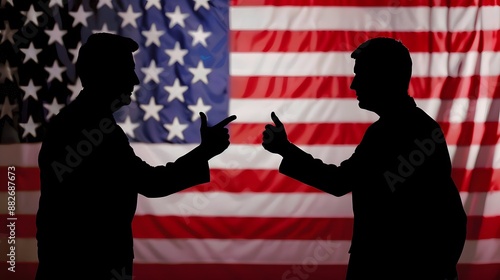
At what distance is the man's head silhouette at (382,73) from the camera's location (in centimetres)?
132

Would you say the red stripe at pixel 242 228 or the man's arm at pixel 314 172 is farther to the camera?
the red stripe at pixel 242 228

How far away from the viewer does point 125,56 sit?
53.4 inches

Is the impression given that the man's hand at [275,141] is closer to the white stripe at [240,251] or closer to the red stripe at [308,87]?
the red stripe at [308,87]

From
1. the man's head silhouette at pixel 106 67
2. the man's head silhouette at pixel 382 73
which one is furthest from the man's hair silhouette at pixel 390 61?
the man's head silhouette at pixel 106 67

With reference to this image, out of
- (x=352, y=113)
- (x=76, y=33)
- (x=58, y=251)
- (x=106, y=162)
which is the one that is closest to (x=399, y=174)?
(x=106, y=162)

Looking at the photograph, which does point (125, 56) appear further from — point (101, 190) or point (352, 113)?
point (352, 113)

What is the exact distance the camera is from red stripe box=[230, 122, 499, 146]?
301 cm

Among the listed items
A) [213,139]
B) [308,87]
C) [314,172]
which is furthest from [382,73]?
[308,87]

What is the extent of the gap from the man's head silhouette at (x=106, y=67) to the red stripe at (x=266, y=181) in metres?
1.68

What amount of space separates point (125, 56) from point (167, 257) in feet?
6.36

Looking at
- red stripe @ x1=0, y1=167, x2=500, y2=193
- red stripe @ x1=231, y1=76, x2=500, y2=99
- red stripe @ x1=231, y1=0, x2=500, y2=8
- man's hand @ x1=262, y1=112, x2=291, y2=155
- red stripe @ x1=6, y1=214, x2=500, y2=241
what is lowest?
red stripe @ x1=6, y1=214, x2=500, y2=241

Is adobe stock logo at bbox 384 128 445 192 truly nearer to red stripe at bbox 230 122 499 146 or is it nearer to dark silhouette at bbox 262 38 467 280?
dark silhouette at bbox 262 38 467 280

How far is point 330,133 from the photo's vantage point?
302 centimetres

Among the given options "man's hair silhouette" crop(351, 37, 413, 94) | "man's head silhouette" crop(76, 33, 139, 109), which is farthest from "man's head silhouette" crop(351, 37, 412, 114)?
"man's head silhouette" crop(76, 33, 139, 109)
